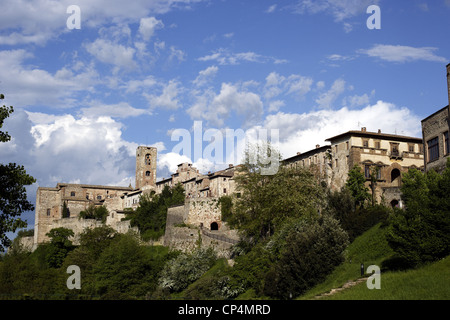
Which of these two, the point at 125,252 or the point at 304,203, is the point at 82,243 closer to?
the point at 125,252

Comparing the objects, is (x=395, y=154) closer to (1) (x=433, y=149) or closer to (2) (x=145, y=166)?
(1) (x=433, y=149)

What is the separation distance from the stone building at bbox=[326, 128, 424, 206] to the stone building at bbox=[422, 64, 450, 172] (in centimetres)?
1731

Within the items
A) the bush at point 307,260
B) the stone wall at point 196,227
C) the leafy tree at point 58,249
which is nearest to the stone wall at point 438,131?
the bush at point 307,260

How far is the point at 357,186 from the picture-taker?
53.7 meters

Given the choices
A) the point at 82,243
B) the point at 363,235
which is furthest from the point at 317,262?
the point at 82,243

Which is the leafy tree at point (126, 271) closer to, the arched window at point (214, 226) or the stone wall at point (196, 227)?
the stone wall at point (196, 227)

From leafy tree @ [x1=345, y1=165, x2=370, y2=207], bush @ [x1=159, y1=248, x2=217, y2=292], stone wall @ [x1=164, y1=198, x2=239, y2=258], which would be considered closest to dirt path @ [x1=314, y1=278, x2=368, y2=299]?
bush @ [x1=159, y1=248, x2=217, y2=292]

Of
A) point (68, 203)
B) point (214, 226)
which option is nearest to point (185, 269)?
point (214, 226)

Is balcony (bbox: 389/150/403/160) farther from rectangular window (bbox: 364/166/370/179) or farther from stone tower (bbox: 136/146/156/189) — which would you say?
stone tower (bbox: 136/146/156/189)

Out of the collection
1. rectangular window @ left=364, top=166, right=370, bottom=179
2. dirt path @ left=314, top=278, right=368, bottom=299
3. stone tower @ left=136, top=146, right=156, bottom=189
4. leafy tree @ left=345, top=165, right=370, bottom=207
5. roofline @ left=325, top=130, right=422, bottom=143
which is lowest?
dirt path @ left=314, top=278, right=368, bottom=299

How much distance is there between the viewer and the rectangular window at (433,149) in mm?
37875

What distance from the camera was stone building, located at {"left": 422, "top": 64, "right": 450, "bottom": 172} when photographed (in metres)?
36.4

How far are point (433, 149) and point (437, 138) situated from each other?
1.05m
